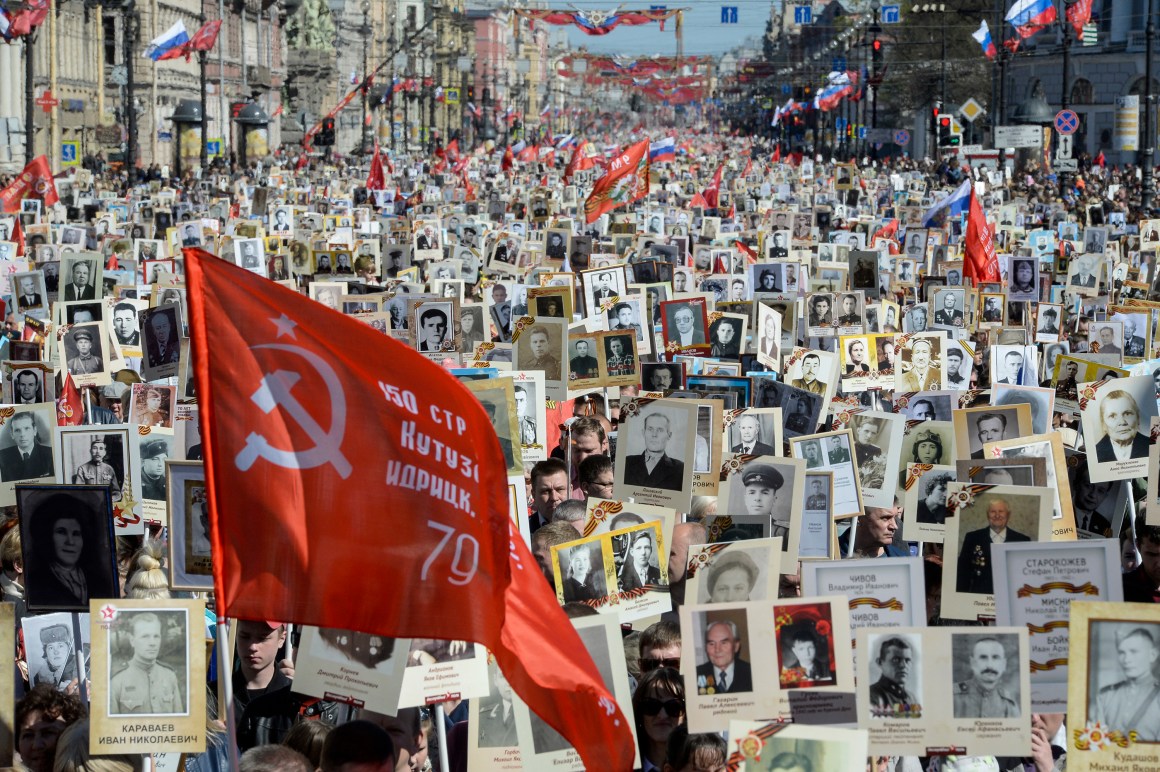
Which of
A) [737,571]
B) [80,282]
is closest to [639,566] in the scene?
[737,571]

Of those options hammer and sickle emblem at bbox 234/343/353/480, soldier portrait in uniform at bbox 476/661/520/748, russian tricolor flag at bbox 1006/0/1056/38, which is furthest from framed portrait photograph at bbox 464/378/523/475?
russian tricolor flag at bbox 1006/0/1056/38

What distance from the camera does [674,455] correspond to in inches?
359

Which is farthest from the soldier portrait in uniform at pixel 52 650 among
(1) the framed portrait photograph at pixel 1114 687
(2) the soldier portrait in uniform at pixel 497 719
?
(1) the framed portrait photograph at pixel 1114 687

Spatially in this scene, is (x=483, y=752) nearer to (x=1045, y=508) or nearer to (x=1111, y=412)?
(x=1045, y=508)

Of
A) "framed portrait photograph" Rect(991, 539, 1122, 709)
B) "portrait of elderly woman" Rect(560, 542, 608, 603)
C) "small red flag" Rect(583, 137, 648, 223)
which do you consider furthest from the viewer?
"small red flag" Rect(583, 137, 648, 223)

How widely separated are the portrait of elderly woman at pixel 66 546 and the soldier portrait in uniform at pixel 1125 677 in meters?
3.35

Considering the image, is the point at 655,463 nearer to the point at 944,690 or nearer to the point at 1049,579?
the point at 1049,579

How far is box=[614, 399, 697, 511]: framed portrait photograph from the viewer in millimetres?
9094

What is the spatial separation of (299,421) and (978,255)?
1466 centimetres

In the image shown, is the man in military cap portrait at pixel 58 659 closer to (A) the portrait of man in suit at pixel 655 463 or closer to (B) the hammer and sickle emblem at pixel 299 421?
(B) the hammer and sickle emblem at pixel 299 421

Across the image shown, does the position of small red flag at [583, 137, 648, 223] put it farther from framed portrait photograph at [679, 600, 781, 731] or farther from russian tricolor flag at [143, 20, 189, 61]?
framed portrait photograph at [679, 600, 781, 731]

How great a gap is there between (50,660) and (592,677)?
252 cm

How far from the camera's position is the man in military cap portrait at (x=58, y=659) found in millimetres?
7012

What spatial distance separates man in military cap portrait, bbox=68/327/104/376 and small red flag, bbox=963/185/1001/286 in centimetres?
911
